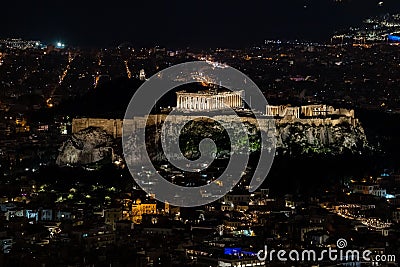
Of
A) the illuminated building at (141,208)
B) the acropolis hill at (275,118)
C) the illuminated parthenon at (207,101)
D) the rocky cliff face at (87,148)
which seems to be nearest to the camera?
the illuminated building at (141,208)

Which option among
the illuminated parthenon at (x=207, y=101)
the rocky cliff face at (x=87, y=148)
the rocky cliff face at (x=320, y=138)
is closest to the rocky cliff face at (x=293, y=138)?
the rocky cliff face at (x=320, y=138)

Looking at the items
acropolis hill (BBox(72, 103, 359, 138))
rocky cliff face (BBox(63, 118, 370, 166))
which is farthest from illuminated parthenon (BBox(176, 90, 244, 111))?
rocky cliff face (BBox(63, 118, 370, 166))

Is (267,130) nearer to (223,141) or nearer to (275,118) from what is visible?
(275,118)

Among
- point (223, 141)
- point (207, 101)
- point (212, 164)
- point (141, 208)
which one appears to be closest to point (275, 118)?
point (223, 141)

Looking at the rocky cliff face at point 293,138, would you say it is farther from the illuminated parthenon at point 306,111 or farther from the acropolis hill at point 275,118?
the illuminated parthenon at point 306,111

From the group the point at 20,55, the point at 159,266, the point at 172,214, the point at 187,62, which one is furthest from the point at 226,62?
the point at 159,266

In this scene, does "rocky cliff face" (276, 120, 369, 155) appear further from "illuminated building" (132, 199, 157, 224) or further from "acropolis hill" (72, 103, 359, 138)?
"illuminated building" (132, 199, 157, 224)
